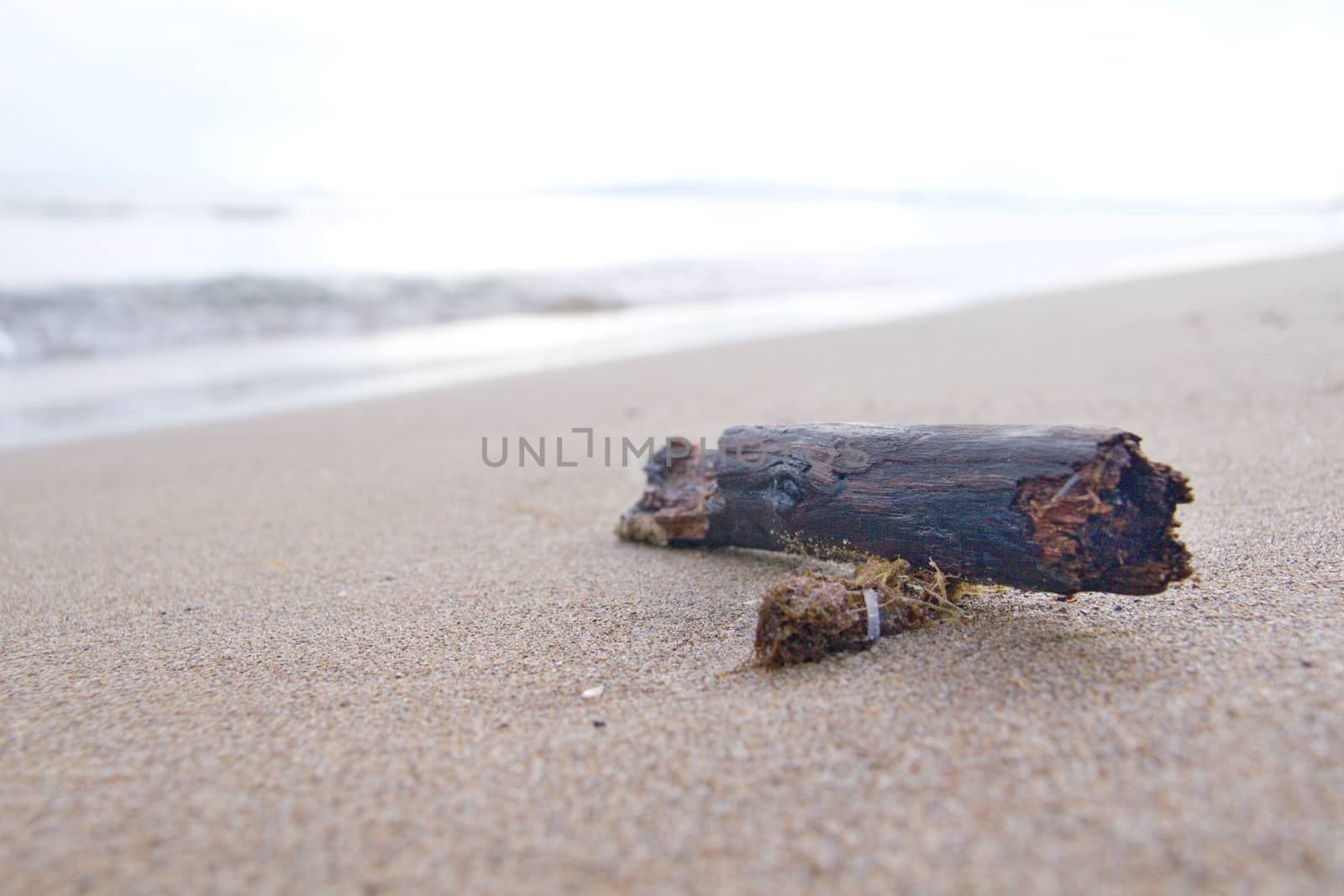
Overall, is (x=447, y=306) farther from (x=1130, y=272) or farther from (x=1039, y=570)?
(x=1039, y=570)

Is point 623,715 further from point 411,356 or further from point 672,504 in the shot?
point 411,356

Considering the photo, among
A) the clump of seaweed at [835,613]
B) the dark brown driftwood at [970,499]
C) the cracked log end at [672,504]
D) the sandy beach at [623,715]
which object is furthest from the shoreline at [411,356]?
the clump of seaweed at [835,613]

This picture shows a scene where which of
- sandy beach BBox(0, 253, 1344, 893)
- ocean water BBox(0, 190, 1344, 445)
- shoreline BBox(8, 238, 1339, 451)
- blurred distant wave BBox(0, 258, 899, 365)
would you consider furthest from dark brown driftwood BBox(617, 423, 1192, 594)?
blurred distant wave BBox(0, 258, 899, 365)

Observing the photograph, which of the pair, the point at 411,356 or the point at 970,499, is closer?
the point at 970,499

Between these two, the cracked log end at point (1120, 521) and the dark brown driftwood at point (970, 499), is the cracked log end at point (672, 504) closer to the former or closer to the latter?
the dark brown driftwood at point (970, 499)

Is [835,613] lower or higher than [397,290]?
lower

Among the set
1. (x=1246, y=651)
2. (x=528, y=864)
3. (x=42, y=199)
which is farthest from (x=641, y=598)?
(x=42, y=199)

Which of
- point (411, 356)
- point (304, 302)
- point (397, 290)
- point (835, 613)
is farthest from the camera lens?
point (397, 290)

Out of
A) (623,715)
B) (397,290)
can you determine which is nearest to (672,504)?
(623,715)
